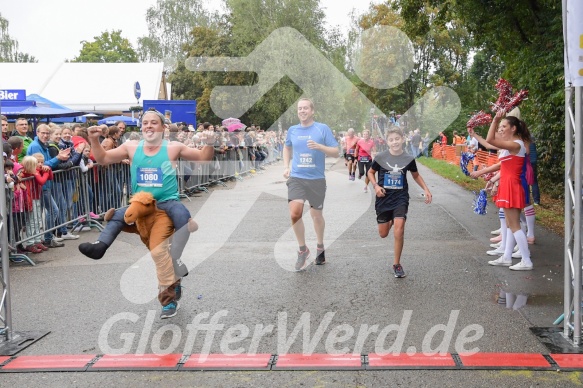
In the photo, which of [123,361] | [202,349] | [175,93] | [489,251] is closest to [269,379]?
[202,349]

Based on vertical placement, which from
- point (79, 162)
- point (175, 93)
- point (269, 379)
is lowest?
point (269, 379)

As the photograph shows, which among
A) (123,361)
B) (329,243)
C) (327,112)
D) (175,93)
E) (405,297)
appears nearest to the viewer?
(123,361)

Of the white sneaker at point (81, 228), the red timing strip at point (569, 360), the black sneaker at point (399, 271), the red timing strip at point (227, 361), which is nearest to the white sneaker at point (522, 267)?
the black sneaker at point (399, 271)

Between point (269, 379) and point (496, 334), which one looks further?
point (496, 334)

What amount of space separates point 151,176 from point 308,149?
7.96ft

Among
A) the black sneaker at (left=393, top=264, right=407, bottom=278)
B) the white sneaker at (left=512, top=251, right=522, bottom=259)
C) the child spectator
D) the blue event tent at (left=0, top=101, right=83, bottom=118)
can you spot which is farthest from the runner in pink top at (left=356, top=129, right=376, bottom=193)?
the black sneaker at (left=393, top=264, right=407, bottom=278)

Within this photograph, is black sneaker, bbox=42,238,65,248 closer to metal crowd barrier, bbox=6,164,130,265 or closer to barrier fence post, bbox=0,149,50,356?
metal crowd barrier, bbox=6,164,130,265

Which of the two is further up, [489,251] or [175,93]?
[175,93]

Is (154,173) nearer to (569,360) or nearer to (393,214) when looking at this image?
(393,214)

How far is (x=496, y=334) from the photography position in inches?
213

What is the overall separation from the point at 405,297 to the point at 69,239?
6.14 meters

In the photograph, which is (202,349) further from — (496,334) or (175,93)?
(175,93)

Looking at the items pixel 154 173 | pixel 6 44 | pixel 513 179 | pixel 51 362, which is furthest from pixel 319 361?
pixel 6 44

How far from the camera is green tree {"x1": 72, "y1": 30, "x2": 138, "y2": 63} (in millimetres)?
85250
